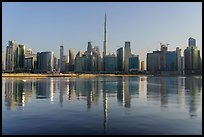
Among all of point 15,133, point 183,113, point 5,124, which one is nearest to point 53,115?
point 5,124

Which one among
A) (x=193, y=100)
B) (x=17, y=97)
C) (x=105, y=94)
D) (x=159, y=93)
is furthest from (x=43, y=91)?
(x=193, y=100)

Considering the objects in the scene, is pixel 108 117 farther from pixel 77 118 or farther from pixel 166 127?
pixel 166 127

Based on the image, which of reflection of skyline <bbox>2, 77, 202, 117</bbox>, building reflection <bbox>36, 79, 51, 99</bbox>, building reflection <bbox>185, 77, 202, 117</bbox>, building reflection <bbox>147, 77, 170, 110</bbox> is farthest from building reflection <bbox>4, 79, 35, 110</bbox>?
building reflection <bbox>185, 77, 202, 117</bbox>

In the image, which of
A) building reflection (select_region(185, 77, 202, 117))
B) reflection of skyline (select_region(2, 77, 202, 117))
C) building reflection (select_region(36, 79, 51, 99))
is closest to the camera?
building reflection (select_region(185, 77, 202, 117))

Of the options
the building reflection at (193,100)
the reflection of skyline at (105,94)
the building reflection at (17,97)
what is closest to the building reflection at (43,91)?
the reflection of skyline at (105,94)

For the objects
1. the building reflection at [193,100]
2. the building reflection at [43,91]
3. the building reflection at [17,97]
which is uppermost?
the building reflection at [17,97]

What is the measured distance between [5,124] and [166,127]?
1362cm

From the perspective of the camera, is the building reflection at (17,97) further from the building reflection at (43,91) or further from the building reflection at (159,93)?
the building reflection at (159,93)

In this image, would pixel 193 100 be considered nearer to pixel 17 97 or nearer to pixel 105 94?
pixel 105 94

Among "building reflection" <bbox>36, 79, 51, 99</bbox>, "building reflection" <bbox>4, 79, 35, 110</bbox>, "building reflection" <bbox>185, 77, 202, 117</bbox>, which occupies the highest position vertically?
"building reflection" <bbox>4, 79, 35, 110</bbox>

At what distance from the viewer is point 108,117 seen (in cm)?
2672

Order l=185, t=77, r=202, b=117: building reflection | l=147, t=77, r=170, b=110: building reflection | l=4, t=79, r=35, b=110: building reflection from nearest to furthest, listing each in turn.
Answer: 1. l=185, t=77, r=202, b=117: building reflection
2. l=4, t=79, r=35, b=110: building reflection
3. l=147, t=77, r=170, b=110: building reflection

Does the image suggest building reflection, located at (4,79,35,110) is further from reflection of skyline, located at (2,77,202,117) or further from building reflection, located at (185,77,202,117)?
building reflection, located at (185,77,202,117)

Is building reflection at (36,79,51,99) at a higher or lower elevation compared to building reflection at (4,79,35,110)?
lower
